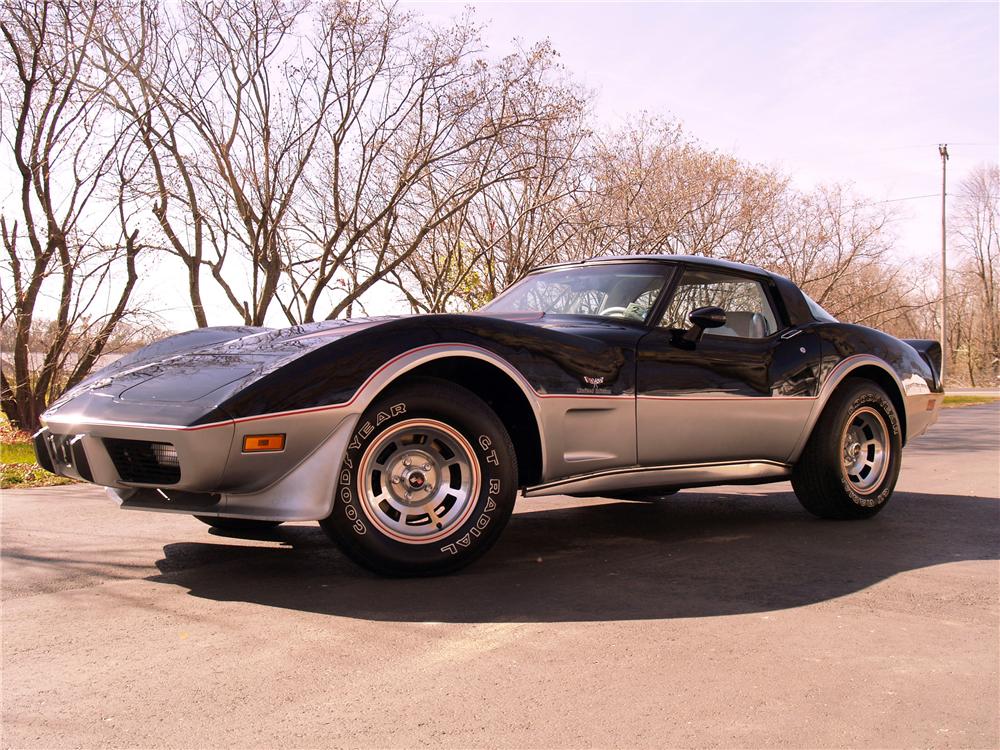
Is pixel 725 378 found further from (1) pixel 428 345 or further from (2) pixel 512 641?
(2) pixel 512 641

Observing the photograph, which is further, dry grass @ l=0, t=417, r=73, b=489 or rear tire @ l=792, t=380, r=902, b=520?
dry grass @ l=0, t=417, r=73, b=489

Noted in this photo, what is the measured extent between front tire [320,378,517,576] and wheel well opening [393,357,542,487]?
0.16 m

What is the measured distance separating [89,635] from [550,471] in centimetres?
201

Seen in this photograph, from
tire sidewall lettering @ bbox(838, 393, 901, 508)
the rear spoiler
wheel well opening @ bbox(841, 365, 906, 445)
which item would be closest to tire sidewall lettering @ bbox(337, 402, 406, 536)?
tire sidewall lettering @ bbox(838, 393, 901, 508)

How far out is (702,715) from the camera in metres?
2.43

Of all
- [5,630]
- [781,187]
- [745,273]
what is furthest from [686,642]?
[781,187]

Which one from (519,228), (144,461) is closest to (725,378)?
(144,461)

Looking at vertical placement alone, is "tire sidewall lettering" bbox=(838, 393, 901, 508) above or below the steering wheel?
below

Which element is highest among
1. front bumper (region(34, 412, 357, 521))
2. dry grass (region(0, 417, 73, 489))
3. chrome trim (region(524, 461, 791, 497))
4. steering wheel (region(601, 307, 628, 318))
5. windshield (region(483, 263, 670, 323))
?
windshield (region(483, 263, 670, 323))

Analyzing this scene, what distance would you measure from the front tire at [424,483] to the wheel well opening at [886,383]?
2.94m

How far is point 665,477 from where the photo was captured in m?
4.68

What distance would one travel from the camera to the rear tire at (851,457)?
17.9 feet

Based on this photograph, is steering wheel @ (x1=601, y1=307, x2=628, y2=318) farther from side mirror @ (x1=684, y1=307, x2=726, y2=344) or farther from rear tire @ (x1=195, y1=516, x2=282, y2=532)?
rear tire @ (x1=195, y1=516, x2=282, y2=532)

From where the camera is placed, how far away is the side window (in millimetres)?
5108
